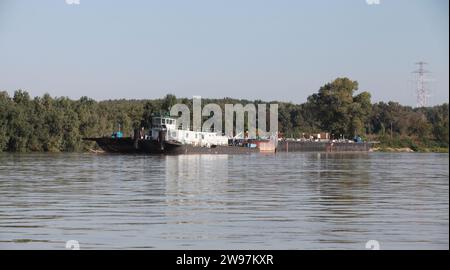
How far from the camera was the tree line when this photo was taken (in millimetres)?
124438

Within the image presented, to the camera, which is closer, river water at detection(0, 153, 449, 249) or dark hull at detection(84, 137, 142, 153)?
river water at detection(0, 153, 449, 249)

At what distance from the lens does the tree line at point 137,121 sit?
12444 centimetres

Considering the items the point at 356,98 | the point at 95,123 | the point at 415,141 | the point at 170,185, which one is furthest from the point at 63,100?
the point at 170,185

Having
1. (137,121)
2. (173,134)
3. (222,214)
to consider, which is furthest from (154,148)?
(222,214)

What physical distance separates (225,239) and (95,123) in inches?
4554

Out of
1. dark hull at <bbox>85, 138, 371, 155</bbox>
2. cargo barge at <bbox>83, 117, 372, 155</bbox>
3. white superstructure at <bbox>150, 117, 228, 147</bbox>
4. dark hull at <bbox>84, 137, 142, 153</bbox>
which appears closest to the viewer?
dark hull at <bbox>85, 138, 371, 155</bbox>

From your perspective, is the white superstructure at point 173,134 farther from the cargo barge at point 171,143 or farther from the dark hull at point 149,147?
the dark hull at point 149,147

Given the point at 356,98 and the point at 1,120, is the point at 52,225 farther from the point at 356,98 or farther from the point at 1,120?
the point at 356,98

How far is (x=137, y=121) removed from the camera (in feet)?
479

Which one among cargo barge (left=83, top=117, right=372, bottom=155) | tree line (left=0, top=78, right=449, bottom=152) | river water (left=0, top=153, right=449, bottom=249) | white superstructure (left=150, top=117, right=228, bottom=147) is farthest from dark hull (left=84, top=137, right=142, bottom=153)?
river water (left=0, top=153, right=449, bottom=249)

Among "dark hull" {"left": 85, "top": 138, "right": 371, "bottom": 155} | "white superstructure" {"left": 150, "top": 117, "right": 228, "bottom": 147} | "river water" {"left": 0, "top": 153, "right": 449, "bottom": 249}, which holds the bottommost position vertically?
"river water" {"left": 0, "top": 153, "right": 449, "bottom": 249}

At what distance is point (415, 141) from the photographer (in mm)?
174250

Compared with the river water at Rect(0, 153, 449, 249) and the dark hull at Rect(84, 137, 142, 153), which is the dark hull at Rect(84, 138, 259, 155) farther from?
the river water at Rect(0, 153, 449, 249)

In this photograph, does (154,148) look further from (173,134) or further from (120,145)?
(173,134)
